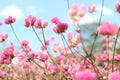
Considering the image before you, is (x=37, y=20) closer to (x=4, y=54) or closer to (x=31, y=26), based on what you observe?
(x=31, y=26)

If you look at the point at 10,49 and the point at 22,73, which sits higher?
the point at 10,49

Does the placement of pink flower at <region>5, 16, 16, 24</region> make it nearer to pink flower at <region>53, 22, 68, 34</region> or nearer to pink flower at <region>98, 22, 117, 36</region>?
pink flower at <region>53, 22, 68, 34</region>

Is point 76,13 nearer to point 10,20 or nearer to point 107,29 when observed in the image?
point 107,29

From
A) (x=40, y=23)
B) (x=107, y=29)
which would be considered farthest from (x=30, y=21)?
(x=107, y=29)

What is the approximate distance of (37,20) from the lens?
364 centimetres

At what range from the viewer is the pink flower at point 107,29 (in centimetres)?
231

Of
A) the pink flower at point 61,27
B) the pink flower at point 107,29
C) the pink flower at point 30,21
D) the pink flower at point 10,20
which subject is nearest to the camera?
the pink flower at point 107,29

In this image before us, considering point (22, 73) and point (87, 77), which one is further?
point (22, 73)

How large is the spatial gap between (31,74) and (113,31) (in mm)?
5281

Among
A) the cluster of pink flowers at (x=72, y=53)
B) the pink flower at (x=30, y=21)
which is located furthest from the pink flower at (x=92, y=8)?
the pink flower at (x=30, y=21)

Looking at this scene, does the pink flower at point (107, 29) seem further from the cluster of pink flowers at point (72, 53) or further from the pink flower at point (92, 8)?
the pink flower at point (92, 8)

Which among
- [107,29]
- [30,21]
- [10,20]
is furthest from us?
[10,20]

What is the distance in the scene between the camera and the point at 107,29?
2320 millimetres

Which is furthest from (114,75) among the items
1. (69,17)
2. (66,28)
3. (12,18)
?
(12,18)
